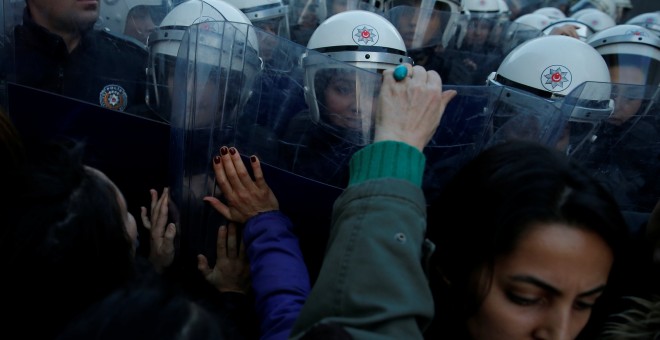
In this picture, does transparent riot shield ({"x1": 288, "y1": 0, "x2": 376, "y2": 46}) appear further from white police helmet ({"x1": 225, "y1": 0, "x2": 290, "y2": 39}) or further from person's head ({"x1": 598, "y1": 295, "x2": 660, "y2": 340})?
person's head ({"x1": 598, "y1": 295, "x2": 660, "y2": 340})

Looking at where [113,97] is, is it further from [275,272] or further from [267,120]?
[275,272]

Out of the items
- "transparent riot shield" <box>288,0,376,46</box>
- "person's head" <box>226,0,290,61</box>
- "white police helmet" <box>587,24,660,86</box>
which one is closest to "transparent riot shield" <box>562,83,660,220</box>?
"white police helmet" <box>587,24,660,86</box>

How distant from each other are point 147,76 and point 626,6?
32.0ft

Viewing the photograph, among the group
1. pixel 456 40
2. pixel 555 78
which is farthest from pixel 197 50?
pixel 456 40

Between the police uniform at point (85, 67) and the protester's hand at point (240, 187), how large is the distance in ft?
1.92

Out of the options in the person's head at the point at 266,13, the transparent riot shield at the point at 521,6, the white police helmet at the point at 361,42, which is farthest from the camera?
the transparent riot shield at the point at 521,6

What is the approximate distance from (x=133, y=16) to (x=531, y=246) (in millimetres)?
2309

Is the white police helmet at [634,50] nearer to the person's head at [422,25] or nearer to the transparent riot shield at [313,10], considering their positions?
the person's head at [422,25]

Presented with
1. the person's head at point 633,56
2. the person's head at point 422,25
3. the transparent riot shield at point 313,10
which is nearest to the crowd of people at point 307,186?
the person's head at point 633,56

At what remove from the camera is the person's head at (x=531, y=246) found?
1.16 meters

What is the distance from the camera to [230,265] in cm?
172

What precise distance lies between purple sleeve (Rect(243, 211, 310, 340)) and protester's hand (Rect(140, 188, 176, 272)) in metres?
0.30

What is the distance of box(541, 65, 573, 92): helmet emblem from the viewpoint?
2615mm

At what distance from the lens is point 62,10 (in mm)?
2447
